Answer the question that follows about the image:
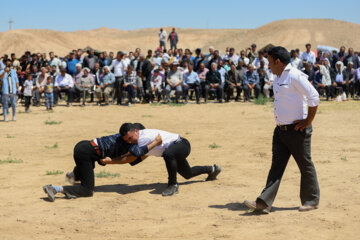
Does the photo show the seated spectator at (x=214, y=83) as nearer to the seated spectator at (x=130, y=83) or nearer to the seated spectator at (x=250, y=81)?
Answer: the seated spectator at (x=250, y=81)

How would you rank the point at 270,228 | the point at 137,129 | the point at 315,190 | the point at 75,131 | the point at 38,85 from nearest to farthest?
the point at 270,228 → the point at 315,190 → the point at 137,129 → the point at 75,131 → the point at 38,85

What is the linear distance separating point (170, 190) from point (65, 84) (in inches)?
569

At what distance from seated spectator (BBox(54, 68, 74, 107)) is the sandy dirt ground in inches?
242

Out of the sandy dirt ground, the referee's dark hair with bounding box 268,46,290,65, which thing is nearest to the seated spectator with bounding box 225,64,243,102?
the sandy dirt ground

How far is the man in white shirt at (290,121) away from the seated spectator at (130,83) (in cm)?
1509

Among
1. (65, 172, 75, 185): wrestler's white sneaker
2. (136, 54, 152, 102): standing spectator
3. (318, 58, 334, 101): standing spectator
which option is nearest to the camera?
(65, 172, 75, 185): wrestler's white sneaker

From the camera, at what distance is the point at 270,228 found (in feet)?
21.3

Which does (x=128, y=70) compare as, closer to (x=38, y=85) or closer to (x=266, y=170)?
(x=38, y=85)

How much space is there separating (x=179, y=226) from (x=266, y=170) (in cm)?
347

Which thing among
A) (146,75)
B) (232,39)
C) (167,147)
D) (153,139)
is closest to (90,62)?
(146,75)

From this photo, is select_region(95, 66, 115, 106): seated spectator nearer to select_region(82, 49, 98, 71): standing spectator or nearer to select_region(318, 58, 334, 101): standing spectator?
select_region(82, 49, 98, 71): standing spectator

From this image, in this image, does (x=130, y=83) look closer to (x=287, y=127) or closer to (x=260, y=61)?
(x=260, y=61)

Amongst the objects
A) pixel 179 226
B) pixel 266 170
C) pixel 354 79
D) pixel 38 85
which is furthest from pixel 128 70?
pixel 179 226

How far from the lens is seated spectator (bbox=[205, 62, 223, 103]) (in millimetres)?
22266
